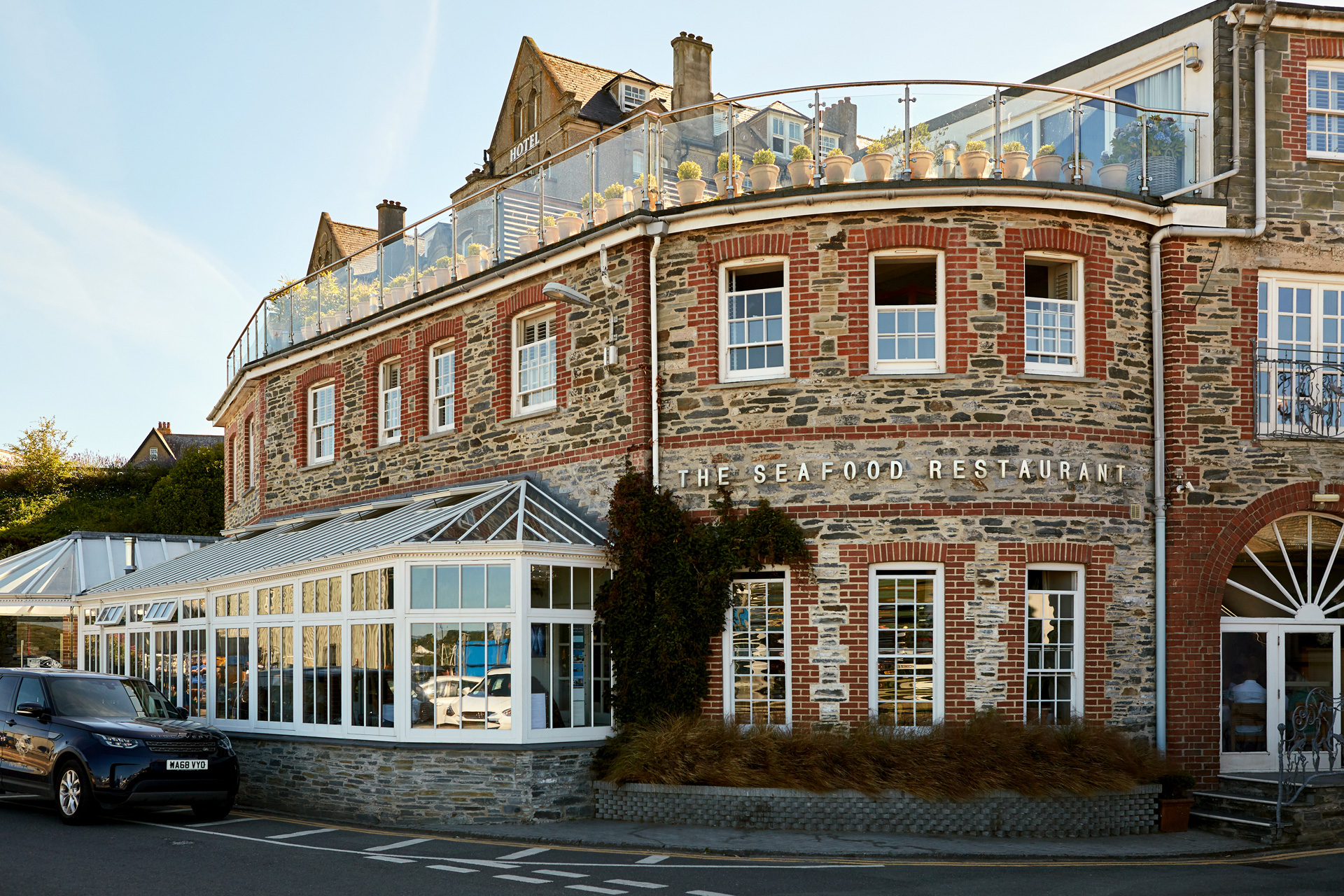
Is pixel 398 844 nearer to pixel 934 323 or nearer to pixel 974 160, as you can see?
pixel 934 323

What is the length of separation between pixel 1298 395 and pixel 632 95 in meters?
29.2

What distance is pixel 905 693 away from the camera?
1405 centimetres

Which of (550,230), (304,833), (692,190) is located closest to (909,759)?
(304,833)

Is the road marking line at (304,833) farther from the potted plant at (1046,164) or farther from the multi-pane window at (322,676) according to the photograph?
the potted plant at (1046,164)

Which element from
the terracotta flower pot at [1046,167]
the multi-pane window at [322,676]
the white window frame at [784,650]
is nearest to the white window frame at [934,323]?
the terracotta flower pot at [1046,167]

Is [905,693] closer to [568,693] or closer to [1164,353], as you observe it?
[568,693]

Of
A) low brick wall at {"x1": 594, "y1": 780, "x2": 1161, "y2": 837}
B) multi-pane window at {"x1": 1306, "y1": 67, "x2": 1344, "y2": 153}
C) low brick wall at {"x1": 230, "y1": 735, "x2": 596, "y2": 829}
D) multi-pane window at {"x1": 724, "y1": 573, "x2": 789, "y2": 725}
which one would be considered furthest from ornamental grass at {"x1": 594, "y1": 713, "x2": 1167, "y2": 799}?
multi-pane window at {"x1": 1306, "y1": 67, "x2": 1344, "y2": 153}

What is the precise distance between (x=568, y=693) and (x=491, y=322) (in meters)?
6.24

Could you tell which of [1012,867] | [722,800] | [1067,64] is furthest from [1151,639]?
[1067,64]

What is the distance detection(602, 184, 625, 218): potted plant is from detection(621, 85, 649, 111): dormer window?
25059 mm

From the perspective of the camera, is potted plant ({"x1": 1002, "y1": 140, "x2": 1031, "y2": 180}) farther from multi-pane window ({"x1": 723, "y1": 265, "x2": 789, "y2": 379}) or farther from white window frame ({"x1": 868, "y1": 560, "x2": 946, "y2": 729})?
white window frame ({"x1": 868, "y1": 560, "x2": 946, "y2": 729})

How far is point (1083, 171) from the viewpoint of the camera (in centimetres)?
1501

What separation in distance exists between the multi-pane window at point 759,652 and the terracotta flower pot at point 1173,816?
441 centimetres

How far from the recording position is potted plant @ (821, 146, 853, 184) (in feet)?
48.4
